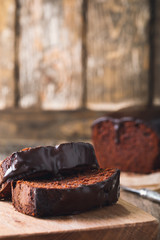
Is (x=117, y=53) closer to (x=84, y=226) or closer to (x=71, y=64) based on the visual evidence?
(x=71, y=64)

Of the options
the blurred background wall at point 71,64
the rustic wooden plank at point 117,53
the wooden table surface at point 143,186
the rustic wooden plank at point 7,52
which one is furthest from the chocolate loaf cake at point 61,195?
the rustic wooden plank at point 7,52

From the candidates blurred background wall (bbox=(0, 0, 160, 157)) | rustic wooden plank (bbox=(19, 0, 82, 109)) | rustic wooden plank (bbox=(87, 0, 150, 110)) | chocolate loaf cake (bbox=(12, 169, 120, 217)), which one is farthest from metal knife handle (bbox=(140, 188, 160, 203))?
rustic wooden plank (bbox=(19, 0, 82, 109))

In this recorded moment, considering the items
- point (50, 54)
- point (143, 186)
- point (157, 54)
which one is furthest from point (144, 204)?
point (50, 54)

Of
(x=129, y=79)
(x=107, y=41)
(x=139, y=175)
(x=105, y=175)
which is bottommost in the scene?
(x=139, y=175)

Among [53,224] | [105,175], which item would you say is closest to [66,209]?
[53,224]

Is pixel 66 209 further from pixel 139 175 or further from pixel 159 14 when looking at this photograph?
pixel 159 14

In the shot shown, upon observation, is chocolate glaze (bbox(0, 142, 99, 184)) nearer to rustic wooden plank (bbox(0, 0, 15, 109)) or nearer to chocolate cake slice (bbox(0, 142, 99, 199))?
chocolate cake slice (bbox(0, 142, 99, 199))
